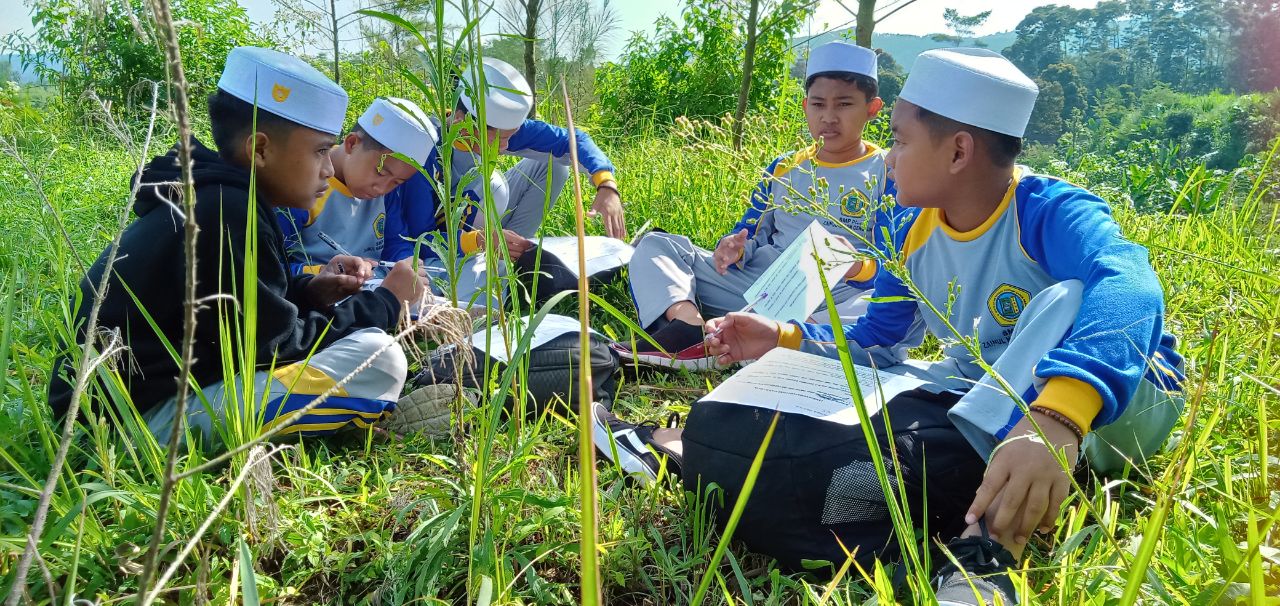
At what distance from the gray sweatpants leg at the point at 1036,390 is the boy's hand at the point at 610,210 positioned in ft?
8.24

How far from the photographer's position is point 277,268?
198cm

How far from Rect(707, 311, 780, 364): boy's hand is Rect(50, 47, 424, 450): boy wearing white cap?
2.81 feet

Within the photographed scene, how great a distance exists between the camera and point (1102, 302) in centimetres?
137

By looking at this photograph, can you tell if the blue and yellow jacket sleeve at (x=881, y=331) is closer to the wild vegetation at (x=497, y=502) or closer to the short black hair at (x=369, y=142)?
the wild vegetation at (x=497, y=502)

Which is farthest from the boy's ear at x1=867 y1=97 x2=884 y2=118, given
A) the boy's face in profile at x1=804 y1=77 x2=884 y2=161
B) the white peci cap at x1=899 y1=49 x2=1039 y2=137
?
the white peci cap at x1=899 y1=49 x2=1039 y2=137

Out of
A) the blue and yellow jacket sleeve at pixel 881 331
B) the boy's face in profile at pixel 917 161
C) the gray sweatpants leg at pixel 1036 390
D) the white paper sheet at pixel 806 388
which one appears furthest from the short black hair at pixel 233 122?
the gray sweatpants leg at pixel 1036 390

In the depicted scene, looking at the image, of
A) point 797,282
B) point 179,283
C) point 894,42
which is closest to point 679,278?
point 797,282

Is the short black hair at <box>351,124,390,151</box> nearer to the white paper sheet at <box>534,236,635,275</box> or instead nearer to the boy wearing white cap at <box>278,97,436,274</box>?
Result: the boy wearing white cap at <box>278,97,436,274</box>

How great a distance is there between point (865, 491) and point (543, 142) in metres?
3.21

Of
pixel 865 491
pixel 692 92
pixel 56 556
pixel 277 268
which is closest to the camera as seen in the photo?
pixel 56 556

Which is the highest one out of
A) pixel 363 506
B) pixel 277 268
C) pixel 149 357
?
pixel 277 268

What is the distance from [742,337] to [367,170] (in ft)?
5.64

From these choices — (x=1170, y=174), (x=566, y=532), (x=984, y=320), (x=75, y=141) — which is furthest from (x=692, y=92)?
(x=566, y=532)

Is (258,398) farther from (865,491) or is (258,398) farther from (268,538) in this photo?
(865,491)
